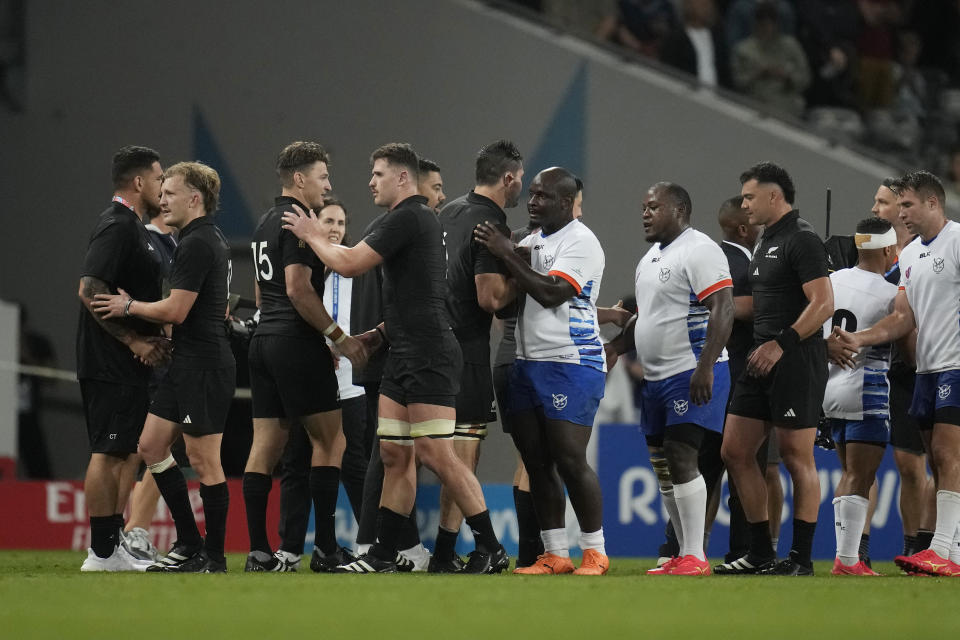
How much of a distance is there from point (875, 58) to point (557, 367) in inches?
391

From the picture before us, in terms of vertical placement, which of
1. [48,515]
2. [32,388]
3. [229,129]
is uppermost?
[229,129]

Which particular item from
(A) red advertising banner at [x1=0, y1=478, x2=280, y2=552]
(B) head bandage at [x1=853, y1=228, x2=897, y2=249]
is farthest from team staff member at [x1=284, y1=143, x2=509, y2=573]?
(A) red advertising banner at [x1=0, y1=478, x2=280, y2=552]

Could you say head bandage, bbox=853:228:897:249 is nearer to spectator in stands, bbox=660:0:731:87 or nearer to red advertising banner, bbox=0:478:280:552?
red advertising banner, bbox=0:478:280:552

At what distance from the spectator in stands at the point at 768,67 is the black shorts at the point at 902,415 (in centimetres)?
625

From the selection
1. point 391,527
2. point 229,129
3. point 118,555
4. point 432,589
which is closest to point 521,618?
point 432,589

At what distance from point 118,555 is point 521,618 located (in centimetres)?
370

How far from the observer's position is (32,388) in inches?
630

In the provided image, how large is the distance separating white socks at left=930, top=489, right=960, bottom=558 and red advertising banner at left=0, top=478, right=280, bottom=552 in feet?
19.2

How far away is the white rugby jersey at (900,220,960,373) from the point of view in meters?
8.38

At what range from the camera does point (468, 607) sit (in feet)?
19.1

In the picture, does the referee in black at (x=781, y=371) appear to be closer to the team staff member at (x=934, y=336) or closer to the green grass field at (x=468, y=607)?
the team staff member at (x=934, y=336)

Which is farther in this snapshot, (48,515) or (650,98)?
(650,98)

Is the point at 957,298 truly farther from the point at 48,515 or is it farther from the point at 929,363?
the point at 48,515

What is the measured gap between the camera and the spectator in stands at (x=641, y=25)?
15.6m
